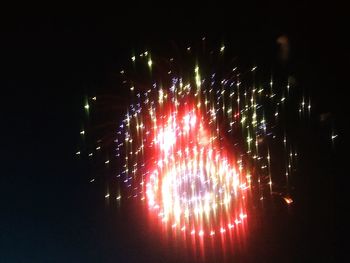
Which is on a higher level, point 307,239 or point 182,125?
point 182,125

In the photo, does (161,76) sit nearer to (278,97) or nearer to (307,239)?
(278,97)

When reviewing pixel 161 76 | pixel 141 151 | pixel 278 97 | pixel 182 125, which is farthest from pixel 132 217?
pixel 278 97

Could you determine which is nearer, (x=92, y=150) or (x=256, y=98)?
(x=256, y=98)

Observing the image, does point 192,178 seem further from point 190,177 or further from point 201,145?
point 201,145

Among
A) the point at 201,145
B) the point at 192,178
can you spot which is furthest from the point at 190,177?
the point at 201,145
